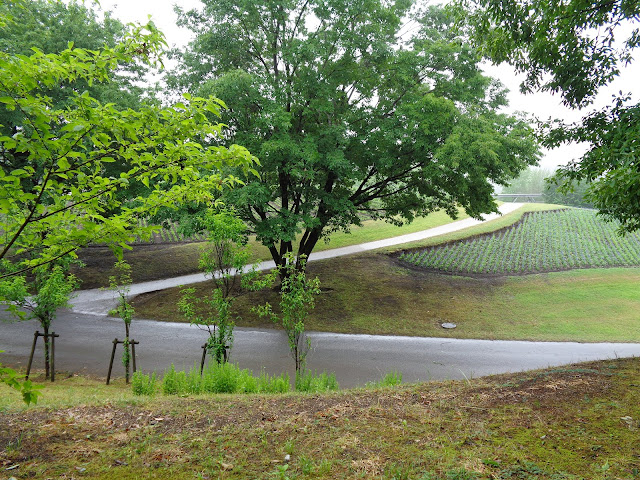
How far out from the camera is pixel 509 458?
3387 mm

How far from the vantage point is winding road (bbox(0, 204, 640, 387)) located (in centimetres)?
946

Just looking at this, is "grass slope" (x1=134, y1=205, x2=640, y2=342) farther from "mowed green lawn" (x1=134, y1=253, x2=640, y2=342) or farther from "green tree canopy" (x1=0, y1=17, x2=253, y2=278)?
"green tree canopy" (x1=0, y1=17, x2=253, y2=278)

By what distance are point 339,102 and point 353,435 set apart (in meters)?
12.1

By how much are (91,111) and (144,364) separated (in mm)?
8328

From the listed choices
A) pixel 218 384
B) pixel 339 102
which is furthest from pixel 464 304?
pixel 218 384

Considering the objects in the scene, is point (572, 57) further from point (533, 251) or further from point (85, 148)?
point (533, 251)

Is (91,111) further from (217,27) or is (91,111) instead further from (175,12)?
(175,12)

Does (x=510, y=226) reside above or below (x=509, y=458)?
above

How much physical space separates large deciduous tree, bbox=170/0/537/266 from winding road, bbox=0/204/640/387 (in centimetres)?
351

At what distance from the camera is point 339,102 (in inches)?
555

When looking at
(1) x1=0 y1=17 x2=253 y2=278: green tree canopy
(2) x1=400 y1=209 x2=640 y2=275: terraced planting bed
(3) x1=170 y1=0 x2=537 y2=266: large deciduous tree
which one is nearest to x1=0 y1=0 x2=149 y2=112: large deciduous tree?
(3) x1=170 y1=0 x2=537 y2=266: large deciduous tree

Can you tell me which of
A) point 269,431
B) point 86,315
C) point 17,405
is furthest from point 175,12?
point 269,431

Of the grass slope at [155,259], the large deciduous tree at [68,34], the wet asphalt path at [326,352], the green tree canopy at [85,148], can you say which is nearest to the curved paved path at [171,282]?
the grass slope at [155,259]

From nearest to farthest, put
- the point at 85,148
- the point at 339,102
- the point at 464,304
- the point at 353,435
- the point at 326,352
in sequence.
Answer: the point at 85,148 → the point at 353,435 → the point at 326,352 → the point at 339,102 → the point at 464,304
